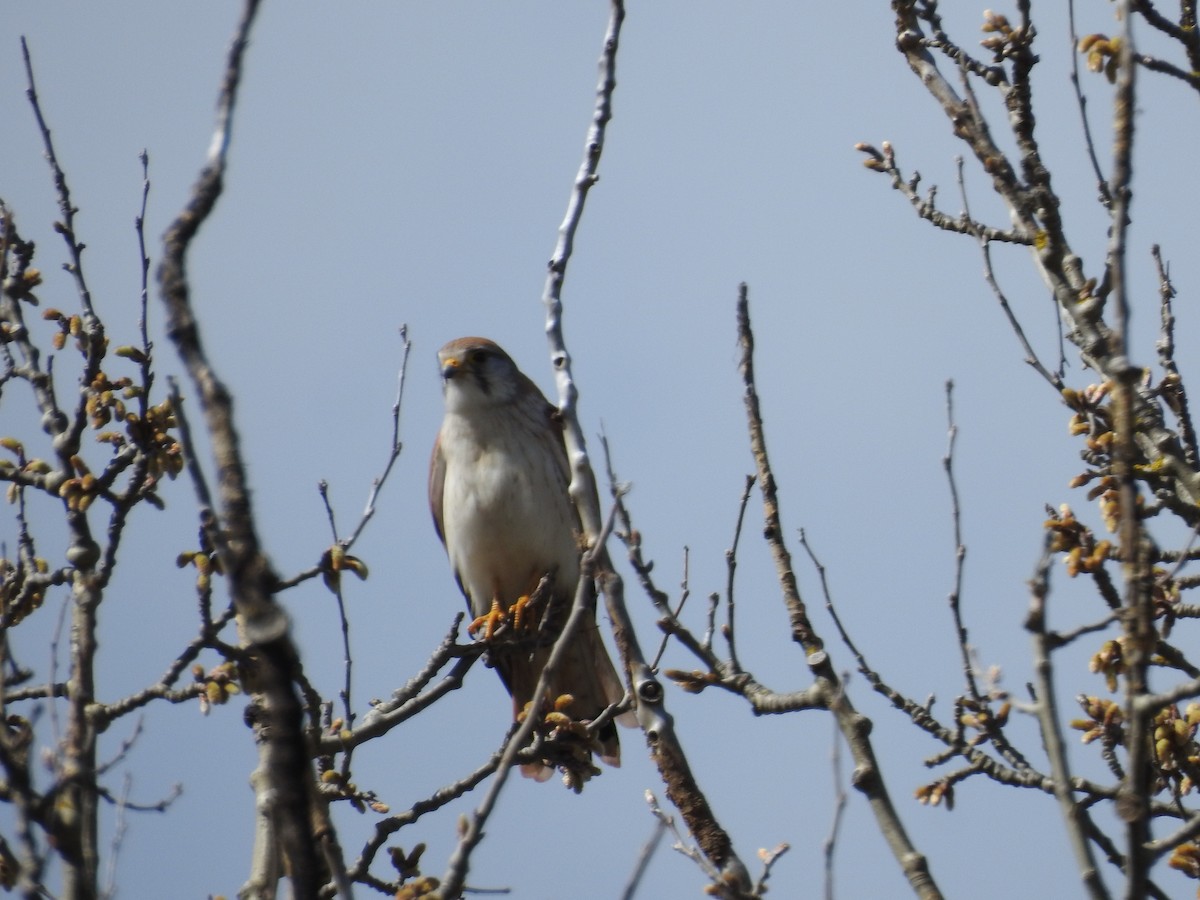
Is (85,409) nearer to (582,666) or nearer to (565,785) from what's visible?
(565,785)

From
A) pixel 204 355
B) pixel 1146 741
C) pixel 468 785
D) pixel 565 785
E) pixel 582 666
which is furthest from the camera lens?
pixel 582 666

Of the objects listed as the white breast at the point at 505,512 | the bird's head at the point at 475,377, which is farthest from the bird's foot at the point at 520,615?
the bird's head at the point at 475,377

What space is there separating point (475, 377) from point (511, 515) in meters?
0.75

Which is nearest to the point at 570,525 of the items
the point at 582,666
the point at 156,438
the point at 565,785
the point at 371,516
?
the point at 582,666

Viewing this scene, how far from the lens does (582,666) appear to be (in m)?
5.83

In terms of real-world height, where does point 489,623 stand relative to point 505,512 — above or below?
below

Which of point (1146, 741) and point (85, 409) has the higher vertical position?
point (85, 409)

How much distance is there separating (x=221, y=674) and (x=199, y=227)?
84.2 inches

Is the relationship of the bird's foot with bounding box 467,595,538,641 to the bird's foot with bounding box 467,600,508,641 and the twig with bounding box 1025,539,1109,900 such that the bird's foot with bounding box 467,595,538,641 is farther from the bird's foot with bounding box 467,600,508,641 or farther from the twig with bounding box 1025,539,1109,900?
the twig with bounding box 1025,539,1109,900

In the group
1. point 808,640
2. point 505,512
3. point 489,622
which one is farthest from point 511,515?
point 808,640

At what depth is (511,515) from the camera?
6.00m

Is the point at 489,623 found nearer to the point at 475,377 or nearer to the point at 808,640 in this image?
A: the point at 475,377

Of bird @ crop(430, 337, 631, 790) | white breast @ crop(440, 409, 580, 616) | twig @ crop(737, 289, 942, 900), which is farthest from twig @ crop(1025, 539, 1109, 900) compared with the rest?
white breast @ crop(440, 409, 580, 616)

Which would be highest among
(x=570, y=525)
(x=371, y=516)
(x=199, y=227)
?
(x=570, y=525)
